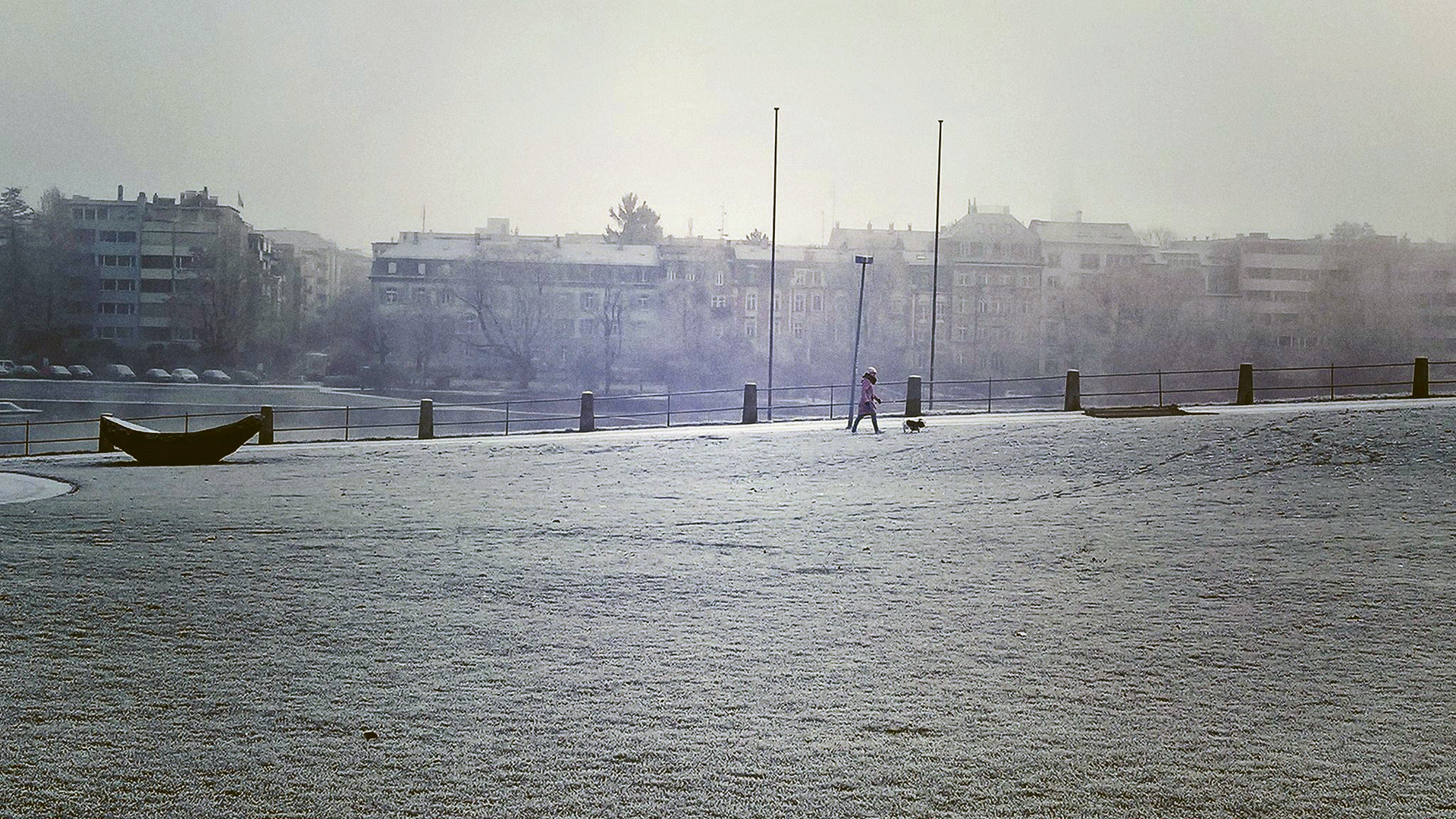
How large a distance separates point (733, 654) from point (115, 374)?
5284 centimetres

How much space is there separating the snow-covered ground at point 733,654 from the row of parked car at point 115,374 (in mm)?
41555

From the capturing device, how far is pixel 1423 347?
5634 cm

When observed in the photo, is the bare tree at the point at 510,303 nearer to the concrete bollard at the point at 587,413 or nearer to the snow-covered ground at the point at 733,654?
the concrete bollard at the point at 587,413

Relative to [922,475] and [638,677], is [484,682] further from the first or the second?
[922,475]

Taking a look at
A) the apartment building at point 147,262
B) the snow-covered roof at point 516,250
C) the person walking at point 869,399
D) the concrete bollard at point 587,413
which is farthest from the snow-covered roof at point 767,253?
the person walking at point 869,399

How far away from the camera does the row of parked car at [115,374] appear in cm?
4994

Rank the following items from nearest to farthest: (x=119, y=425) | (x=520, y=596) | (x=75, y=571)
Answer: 1. (x=520, y=596)
2. (x=75, y=571)
3. (x=119, y=425)

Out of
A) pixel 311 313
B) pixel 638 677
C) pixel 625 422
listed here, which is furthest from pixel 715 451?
pixel 311 313

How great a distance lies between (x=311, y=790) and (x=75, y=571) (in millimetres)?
5423

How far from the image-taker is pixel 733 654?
630 centimetres

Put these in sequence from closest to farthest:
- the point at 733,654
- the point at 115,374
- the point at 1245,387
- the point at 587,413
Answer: the point at 733,654 < the point at 1245,387 < the point at 587,413 < the point at 115,374

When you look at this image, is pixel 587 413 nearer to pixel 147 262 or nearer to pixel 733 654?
pixel 733 654

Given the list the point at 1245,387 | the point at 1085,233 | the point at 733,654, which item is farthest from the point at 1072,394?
the point at 1085,233

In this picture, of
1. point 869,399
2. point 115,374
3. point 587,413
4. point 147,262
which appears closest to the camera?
point 869,399
